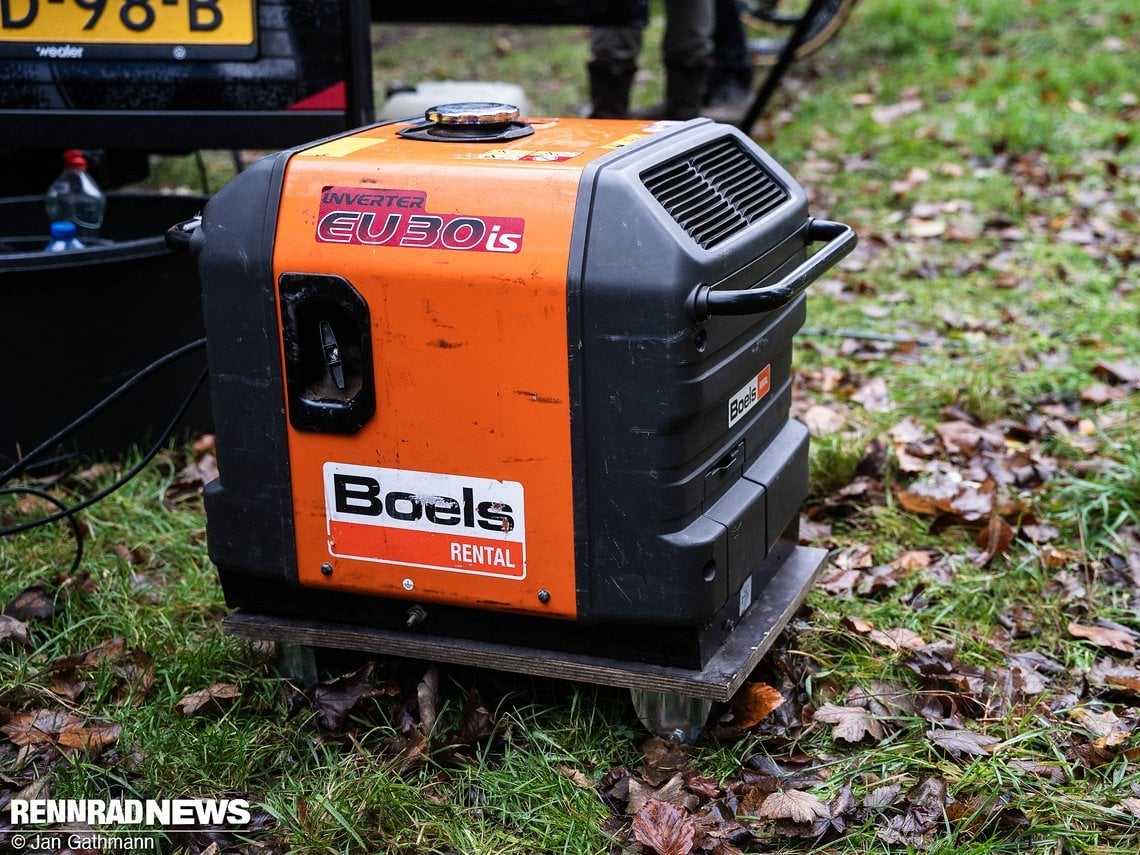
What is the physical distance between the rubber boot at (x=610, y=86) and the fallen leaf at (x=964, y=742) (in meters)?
3.86

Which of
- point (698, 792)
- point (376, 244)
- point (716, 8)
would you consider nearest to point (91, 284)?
→ point (376, 244)

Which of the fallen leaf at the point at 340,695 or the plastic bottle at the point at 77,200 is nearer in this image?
the fallen leaf at the point at 340,695

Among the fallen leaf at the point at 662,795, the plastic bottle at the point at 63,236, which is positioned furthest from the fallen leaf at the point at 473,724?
the plastic bottle at the point at 63,236

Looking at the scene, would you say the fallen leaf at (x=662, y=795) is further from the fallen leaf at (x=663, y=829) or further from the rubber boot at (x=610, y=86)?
the rubber boot at (x=610, y=86)

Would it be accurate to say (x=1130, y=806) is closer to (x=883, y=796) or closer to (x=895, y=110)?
(x=883, y=796)

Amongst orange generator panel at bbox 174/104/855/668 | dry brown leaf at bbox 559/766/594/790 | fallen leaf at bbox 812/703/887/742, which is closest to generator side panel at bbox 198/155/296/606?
orange generator panel at bbox 174/104/855/668

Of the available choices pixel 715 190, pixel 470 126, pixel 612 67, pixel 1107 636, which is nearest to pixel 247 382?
pixel 470 126

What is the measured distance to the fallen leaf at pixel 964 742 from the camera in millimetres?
2158

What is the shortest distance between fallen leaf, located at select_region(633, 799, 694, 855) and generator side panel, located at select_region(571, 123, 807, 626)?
300 mm

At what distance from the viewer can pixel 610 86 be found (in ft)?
18.3

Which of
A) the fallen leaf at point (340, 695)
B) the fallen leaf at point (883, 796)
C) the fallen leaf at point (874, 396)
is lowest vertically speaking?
the fallen leaf at point (883, 796)

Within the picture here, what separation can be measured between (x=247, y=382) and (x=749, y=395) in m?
0.86

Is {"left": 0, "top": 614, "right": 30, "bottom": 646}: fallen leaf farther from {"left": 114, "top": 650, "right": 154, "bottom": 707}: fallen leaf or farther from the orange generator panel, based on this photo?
the orange generator panel

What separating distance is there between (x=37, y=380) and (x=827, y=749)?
2.08m
